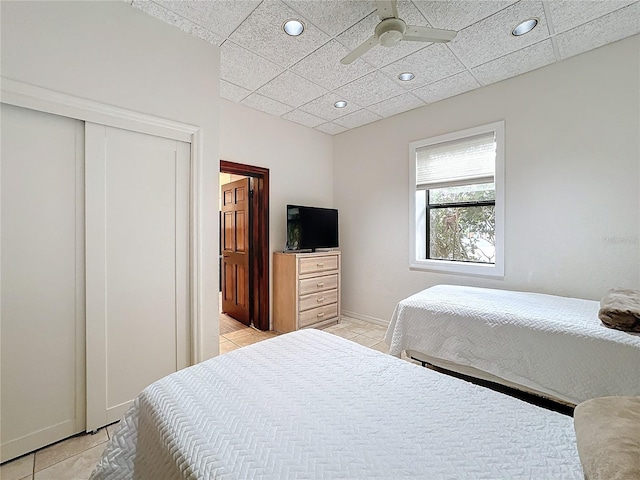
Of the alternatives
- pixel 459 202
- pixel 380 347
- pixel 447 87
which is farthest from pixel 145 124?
pixel 459 202

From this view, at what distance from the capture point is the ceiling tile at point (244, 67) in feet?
8.17

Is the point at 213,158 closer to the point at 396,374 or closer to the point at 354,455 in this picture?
the point at 396,374

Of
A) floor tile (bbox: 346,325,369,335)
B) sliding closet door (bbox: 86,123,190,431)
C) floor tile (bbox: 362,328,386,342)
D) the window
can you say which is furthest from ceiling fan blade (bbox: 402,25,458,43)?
floor tile (bbox: 346,325,369,335)

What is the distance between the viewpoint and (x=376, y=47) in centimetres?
246

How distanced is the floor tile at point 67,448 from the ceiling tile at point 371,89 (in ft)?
11.5

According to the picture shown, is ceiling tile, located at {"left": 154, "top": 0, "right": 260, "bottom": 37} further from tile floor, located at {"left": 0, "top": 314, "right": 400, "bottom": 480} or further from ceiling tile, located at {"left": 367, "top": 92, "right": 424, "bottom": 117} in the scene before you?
tile floor, located at {"left": 0, "top": 314, "right": 400, "bottom": 480}

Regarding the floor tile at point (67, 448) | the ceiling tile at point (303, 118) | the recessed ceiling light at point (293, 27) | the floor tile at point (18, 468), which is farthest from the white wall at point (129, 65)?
the ceiling tile at point (303, 118)

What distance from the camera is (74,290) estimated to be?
6.11ft

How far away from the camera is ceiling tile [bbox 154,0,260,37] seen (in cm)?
196

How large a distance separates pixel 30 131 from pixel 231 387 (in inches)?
73.7

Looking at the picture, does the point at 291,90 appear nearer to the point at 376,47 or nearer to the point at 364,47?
the point at 376,47

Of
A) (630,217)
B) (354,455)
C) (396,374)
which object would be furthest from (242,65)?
(630,217)

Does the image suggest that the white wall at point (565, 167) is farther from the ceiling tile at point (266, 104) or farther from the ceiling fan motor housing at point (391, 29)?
the ceiling fan motor housing at point (391, 29)

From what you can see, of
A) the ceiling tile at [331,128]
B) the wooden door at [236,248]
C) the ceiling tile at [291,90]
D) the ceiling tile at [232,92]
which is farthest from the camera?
the ceiling tile at [331,128]
